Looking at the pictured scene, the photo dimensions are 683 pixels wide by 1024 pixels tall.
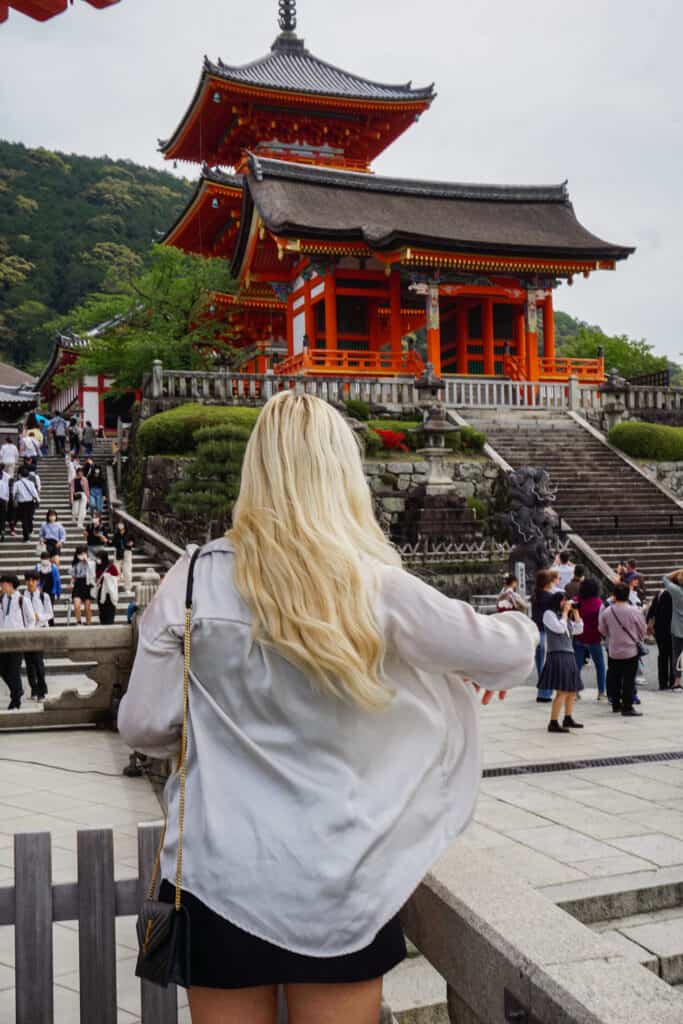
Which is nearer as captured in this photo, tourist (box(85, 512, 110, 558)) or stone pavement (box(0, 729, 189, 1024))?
stone pavement (box(0, 729, 189, 1024))

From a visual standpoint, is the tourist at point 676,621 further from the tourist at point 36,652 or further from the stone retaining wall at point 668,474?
the stone retaining wall at point 668,474

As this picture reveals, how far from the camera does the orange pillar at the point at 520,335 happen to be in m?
28.2

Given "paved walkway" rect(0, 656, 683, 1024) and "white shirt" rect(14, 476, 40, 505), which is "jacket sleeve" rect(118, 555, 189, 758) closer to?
"paved walkway" rect(0, 656, 683, 1024)

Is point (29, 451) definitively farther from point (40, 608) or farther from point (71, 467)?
point (40, 608)

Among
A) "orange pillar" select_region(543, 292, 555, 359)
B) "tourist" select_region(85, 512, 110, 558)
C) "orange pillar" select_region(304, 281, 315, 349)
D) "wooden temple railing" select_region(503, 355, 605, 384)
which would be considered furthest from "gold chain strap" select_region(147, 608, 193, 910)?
"orange pillar" select_region(543, 292, 555, 359)

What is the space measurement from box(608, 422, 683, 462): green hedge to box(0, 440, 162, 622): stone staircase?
1283cm

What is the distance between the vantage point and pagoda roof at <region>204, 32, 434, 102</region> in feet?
101

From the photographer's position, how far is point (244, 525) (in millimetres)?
1971

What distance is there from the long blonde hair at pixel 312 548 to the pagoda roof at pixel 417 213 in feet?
76.4

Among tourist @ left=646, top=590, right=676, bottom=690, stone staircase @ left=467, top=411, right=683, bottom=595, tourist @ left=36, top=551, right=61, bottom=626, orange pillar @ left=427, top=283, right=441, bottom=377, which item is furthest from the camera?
orange pillar @ left=427, top=283, right=441, bottom=377

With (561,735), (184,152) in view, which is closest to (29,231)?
(184,152)

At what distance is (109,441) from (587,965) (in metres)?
35.1

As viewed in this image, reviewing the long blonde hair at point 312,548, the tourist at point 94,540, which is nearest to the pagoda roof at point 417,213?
the tourist at point 94,540

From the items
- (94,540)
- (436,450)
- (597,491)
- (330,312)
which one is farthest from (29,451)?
(597,491)
